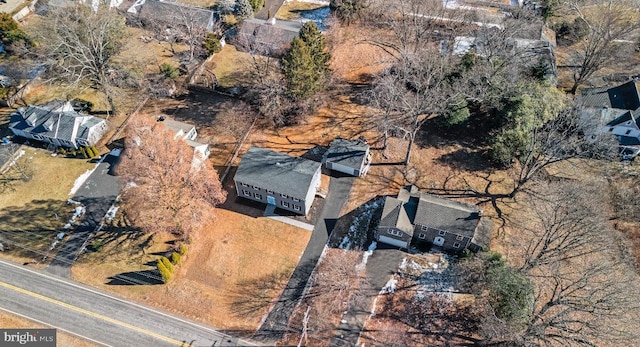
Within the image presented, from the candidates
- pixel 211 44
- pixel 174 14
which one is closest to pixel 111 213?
pixel 211 44

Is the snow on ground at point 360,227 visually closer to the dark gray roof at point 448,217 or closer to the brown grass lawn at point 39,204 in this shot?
the dark gray roof at point 448,217

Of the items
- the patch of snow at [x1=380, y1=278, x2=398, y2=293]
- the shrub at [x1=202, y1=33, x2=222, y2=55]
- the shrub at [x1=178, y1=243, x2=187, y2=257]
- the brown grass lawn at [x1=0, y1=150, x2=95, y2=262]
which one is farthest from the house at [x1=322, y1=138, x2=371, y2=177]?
the brown grass lawn at [x1=0, y1=150, x2=95, y2=262]

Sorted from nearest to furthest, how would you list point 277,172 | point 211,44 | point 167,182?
1. point 167,182
2. point 277,172
3. point 211,44

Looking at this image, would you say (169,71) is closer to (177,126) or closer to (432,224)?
(177,126)

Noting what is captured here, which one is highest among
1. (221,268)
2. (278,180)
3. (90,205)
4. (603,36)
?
(603,36)

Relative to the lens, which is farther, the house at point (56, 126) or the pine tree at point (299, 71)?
the house at point (56, 126)

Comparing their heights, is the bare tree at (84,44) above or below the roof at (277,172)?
above

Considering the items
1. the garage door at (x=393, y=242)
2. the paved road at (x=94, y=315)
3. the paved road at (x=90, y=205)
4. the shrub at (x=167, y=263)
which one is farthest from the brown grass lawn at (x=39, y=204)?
the garage door at (x=393, y=242)
